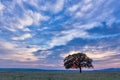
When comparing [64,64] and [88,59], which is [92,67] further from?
[64,64]

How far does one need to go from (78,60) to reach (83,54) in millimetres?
2819

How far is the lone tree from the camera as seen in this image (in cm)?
8562

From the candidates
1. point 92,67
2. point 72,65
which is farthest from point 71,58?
point 92,67

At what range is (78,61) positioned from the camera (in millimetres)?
85875

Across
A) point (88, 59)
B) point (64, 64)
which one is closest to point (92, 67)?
point (88, 59)

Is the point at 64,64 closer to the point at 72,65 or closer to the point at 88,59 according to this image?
the point at 72,65

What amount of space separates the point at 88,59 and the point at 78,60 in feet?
11.8

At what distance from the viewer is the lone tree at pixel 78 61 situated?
85.6m

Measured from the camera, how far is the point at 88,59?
86375 millimetres

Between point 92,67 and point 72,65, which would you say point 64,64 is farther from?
point 92,67

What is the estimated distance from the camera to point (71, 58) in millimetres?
86625

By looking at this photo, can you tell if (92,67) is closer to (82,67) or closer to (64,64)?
(82,67)

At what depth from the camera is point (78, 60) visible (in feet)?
282

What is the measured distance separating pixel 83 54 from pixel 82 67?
4.90m
